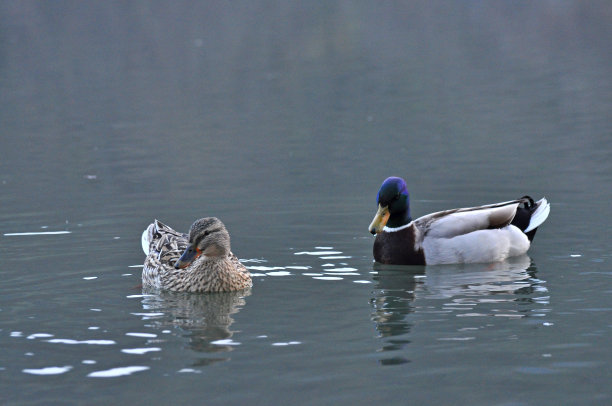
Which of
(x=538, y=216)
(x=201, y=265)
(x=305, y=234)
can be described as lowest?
(x=201, y=265)

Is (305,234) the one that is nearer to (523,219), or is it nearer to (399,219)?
(399,219)

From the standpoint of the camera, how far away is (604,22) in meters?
63.6

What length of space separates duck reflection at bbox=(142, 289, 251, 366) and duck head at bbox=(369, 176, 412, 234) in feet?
7.35

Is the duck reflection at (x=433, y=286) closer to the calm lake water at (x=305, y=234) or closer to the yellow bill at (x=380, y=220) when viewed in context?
the calm lake water at (x=305, y=234)

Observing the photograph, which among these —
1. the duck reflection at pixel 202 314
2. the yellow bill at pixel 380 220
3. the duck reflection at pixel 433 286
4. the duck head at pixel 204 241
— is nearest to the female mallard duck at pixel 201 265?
the duck head at pixel 204 241

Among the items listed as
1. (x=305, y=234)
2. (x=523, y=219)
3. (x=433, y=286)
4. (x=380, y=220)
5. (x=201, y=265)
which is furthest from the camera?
(x=305, y=234)

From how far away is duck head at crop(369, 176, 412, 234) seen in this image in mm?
13148

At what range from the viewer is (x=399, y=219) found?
13.3 metres

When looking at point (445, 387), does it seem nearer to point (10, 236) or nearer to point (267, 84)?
point (10, 236)

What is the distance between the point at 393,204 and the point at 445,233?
2.27 ft

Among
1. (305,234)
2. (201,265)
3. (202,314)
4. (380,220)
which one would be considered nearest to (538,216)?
(380,220)

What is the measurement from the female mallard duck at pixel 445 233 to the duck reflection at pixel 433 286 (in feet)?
0.38

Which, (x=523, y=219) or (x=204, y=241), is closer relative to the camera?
(x=204, y=241)

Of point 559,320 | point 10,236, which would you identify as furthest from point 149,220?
point 559,320
